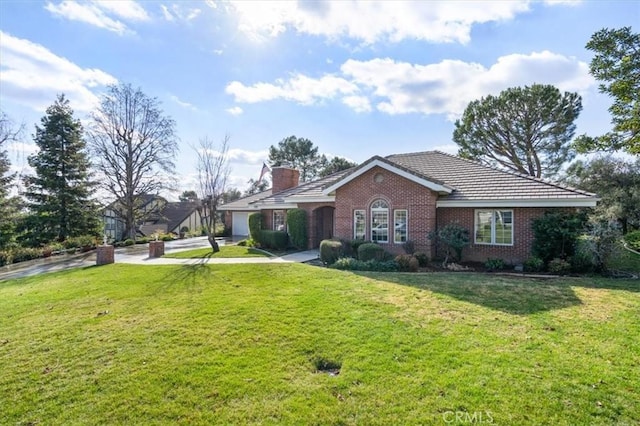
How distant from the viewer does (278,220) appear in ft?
72.9

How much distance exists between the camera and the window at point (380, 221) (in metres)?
15.6

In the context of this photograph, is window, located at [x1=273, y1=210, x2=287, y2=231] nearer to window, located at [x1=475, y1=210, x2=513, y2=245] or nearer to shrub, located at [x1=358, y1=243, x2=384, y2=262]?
shrub, located at [x1=358, y1=243, x2=384, y2=262]

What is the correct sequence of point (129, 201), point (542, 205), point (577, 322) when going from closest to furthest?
1. point (577, 322)
2. point (542, 205)
3. point (129, 201)

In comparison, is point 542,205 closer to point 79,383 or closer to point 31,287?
point 79,383

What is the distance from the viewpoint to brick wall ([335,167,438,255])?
14500 millimetres

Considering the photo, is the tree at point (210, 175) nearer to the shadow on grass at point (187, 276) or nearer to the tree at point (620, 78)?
the shadow on grass at point (187, 276)

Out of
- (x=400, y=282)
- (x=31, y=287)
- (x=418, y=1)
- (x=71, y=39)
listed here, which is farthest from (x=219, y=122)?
(x=400, y=282)

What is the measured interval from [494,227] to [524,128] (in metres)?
17.6

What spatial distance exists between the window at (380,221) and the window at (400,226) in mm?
393

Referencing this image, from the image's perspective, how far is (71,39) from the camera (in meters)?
11.9

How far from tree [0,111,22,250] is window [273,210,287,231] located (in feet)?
60.0

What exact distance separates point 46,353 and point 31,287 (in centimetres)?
812

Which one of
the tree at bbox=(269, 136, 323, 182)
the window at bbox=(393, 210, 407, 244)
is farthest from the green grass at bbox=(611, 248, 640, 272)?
the tree at bbox=(269, 136, 323, 182)

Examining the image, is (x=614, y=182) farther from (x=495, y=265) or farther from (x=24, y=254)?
(x=24, y=254)
